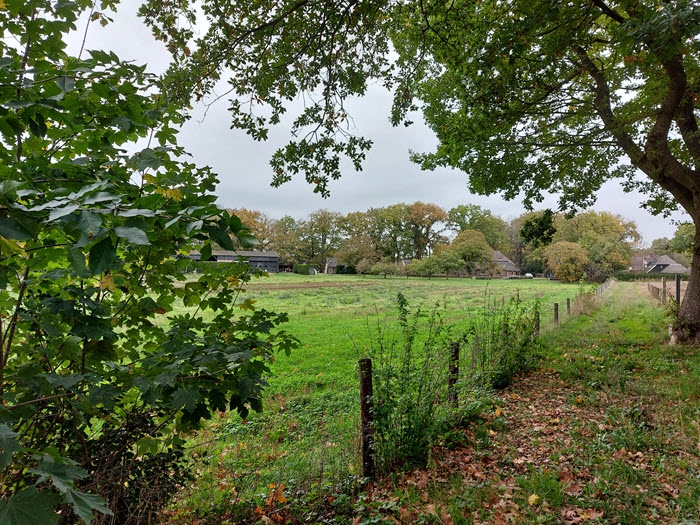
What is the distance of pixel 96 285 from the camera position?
103 inches

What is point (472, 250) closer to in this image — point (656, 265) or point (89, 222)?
point (656, 265)

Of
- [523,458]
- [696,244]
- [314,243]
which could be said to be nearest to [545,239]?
[696,244]

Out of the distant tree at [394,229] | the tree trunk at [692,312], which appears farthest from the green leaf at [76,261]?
the distant tree at [394,229]

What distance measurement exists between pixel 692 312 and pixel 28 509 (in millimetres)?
11652

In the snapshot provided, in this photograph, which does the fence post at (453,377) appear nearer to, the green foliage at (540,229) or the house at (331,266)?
the green foliage at (540,229)

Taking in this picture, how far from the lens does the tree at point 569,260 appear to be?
50.7 meters

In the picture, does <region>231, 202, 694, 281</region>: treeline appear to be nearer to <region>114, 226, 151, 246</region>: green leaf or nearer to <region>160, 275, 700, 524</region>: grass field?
<region>160, 275, 700, 524</region>: grass field

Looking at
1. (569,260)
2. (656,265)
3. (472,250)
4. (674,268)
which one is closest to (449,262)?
(472,250)

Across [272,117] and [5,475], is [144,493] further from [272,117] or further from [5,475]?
[272,117]

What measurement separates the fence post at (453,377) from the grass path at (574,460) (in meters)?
Result: 0.48

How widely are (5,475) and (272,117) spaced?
5009 mm

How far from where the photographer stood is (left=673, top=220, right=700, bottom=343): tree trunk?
27.3ft

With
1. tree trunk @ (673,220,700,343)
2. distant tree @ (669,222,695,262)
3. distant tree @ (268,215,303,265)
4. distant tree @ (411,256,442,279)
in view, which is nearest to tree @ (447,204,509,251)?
distant tree @ (411,256,442,279)

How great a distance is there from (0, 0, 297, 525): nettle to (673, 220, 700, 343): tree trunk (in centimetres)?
993
